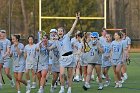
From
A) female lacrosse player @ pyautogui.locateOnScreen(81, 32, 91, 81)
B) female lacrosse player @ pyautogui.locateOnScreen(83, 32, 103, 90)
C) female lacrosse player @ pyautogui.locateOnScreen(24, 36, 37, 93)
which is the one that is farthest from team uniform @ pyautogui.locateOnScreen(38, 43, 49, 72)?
female lacrosse player @ pyautogui.locateOnScreen(81, 32, 91, 81)

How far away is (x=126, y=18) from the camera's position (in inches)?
2181

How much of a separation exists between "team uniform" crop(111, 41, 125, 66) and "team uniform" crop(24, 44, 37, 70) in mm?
2858

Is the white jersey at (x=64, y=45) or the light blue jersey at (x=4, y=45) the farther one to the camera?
→ the light blue jersey at (x=4, y=45)

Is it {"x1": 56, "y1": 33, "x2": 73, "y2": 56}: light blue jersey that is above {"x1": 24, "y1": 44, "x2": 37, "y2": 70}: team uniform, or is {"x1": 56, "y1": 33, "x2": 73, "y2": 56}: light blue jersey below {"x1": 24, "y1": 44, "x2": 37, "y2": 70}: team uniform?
above

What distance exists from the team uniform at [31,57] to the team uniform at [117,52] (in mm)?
2858

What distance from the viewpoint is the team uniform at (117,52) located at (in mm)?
18109

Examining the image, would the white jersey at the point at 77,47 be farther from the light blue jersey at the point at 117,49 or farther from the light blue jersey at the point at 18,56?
the light blue jersey at the point at 18,56

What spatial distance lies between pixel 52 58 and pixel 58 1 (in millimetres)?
27747

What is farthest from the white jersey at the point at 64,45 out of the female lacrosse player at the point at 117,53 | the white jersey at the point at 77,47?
the white jersey at the point at 77,47

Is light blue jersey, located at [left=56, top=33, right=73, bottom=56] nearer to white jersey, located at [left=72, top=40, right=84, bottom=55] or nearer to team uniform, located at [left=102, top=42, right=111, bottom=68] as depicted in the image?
team uniform, located at [left=102, top=42, right=111, bottom=68]

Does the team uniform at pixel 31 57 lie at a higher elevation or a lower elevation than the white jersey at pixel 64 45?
lower

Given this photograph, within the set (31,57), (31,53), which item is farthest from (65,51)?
(31,57)

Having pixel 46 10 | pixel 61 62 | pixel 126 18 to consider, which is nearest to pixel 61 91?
pixel 61 62

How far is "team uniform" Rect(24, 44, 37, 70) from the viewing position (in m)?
16.9
